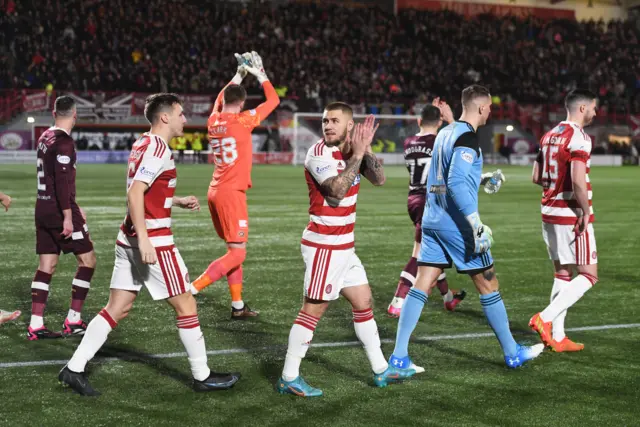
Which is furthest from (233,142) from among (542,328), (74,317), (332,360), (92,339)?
(542,328)

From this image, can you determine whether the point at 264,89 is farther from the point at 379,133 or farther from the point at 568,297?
the point at 379,133

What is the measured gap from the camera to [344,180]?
4977 mm

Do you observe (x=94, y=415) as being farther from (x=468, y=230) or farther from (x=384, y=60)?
(x=384, y=60)

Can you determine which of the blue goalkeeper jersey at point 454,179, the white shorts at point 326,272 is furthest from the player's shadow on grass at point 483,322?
the white shorts at point 326,272

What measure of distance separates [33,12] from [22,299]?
37.3 m

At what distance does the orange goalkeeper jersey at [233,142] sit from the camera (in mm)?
7820

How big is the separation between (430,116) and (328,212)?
2.87 m

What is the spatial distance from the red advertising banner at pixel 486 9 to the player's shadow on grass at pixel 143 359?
51.2 m

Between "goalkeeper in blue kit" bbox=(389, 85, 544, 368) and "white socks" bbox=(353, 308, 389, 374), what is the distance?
8.6 inches

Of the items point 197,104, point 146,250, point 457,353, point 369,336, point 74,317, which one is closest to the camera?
point 146,250

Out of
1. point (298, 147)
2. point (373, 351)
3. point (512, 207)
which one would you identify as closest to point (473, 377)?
point (373, 351)

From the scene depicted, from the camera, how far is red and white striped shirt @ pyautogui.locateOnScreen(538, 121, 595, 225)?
6.43 metres

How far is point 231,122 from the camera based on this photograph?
25.5ft

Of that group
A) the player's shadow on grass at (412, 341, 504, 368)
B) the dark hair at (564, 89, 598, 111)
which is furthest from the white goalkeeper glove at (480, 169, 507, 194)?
the player's shadow on grass at (412, 341, 504, 368)
